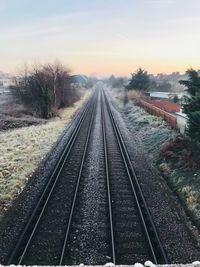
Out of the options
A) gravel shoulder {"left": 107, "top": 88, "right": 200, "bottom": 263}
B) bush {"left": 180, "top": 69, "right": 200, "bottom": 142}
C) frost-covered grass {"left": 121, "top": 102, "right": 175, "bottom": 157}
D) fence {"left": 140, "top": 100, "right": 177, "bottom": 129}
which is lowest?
gravel shoulder {"left": 107, "top": 88, "right": 200, "bottom": 263}

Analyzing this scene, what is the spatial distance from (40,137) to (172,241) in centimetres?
1979

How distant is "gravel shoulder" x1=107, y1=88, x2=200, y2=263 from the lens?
11164 millimetres

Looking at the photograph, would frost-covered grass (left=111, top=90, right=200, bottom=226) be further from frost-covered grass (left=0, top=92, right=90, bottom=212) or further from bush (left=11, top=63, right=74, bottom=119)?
bush (left=11, top=63, right=74, bottom=119)

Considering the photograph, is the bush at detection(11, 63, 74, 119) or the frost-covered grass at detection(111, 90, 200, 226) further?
the bush at detection(11, 63, 74, 119)

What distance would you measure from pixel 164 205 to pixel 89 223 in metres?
3.59

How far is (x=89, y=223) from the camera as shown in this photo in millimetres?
12711

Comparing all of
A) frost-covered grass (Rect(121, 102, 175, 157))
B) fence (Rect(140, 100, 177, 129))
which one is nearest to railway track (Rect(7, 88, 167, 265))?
frost-covered grass (Rect(121, 102, 175, 157))

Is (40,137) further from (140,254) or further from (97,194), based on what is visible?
(140,254)

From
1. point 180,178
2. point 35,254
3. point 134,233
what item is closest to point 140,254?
point 134,233

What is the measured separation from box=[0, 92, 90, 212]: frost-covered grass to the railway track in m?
1.55

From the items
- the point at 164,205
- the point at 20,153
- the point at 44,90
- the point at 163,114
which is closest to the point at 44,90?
the point at 44,90

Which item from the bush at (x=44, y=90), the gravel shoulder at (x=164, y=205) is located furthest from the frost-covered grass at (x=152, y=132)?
the bush at (x=44, y=90)

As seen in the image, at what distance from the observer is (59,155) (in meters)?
23.1

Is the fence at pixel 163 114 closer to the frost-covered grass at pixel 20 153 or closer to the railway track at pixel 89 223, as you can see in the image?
the railway track at pixel 89 223
